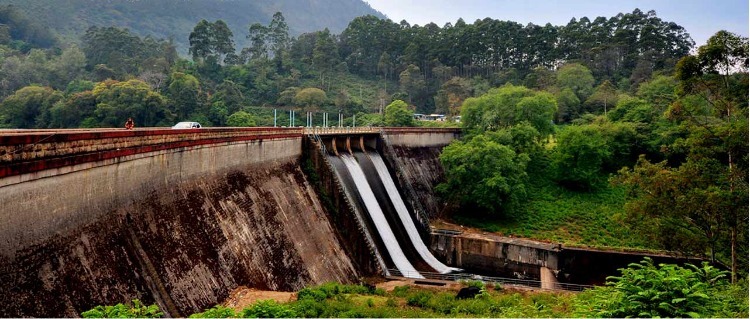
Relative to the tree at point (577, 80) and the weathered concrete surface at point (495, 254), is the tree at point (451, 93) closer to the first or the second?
the tree at point (577, 80)

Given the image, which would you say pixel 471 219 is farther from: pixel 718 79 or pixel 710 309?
pixel 710 309

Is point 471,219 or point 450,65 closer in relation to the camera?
point 471,219

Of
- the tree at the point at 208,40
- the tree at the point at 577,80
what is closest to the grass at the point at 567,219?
the tree at the point at 577,80

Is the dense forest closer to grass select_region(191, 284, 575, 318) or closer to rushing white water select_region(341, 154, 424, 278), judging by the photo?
grass select_region(191, 284, 575, 318)

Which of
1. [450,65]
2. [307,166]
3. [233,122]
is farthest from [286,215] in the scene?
[450,65]

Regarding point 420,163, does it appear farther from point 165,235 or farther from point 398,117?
point 165,235

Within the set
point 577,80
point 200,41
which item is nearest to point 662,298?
point 577,80
